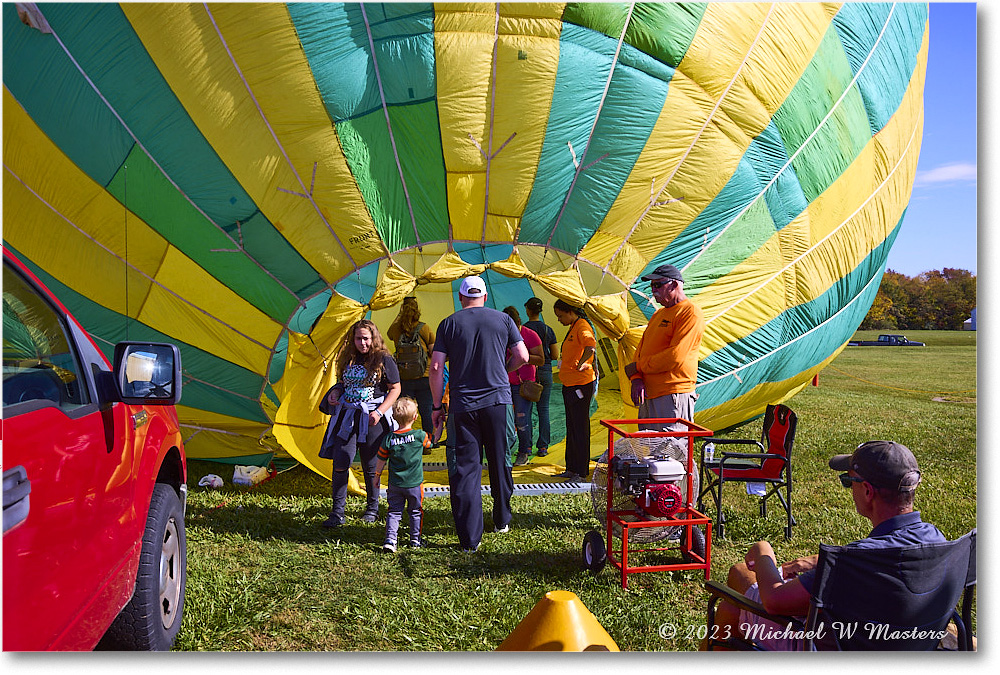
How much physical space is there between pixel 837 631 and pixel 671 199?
3088mm

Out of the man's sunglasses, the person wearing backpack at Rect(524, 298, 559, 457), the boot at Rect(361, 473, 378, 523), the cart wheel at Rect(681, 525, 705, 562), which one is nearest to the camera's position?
the man's sunglasses

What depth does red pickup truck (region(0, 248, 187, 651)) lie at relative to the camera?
162 centimetres

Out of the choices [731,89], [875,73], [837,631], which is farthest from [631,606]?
[875,73]

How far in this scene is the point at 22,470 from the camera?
61.7 inches

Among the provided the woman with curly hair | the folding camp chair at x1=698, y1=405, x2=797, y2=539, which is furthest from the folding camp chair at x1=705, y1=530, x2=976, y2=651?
the woman with curly hair

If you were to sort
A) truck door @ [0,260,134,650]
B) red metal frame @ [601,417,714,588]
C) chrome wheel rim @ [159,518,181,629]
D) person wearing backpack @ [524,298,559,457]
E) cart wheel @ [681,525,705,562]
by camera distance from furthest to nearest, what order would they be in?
person wearing backpack @ [524,298,559,457] < cart wheel @ [681,525,705,562] < red metal frame @ [601,417,714,588] < chrome wheel rim @ [159,518,181,629] < truck door @ [0,260,134,650]

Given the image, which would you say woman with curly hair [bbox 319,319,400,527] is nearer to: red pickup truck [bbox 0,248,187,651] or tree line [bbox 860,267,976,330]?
red pickup truck [bbox 0,248,187,651]

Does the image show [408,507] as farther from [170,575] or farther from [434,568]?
[170,575]

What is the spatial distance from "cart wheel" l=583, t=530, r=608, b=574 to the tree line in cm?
199

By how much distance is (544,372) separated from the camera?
22.1 feet

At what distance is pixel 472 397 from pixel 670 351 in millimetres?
1070

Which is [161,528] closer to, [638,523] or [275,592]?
[275,592]

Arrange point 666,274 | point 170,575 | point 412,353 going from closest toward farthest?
1. point 170,575
2. point 666,274
3. point 412,353

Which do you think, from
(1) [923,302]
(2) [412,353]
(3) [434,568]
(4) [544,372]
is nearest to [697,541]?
(3) [434,568]
